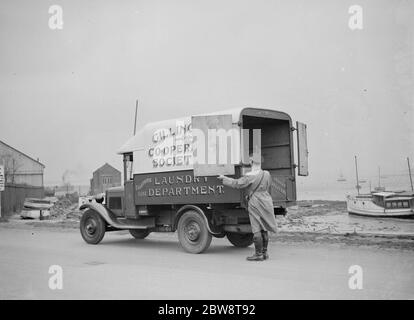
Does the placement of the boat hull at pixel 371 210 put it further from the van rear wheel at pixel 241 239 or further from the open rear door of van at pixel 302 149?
the van rear wheel at pixel 241 239

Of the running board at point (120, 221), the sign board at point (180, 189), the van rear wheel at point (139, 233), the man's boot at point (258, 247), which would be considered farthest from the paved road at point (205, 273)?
the van rear wheel at point (139, 233)

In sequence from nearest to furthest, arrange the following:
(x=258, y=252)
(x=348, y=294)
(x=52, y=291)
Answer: (x=348, y=294) → (x=52, y=291) → (x=258, y=252)

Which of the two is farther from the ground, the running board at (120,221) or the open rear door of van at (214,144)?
the open rear door of van at (214,144)

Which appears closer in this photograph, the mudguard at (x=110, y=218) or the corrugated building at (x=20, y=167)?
the mudguard at (x=110, y=218)

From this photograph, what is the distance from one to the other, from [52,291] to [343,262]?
186 inches

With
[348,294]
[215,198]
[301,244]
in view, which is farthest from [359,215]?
[348,294]

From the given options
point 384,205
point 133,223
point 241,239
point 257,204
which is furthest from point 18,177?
point 257,204

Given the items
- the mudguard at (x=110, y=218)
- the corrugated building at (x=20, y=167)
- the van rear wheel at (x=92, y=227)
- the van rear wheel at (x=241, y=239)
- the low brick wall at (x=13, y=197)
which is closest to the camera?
the van rear wheel at (x=241, y=239)

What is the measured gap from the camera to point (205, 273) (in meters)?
7.33

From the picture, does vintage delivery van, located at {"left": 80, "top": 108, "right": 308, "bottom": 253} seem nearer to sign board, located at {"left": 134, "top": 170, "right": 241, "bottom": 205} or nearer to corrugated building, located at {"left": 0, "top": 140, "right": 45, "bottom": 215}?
sign board, located at {"left": 134, "top": 170, "right": 241, "bottom": 205}

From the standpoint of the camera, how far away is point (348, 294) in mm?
5695

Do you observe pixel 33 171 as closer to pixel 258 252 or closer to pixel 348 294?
pixel 258 252

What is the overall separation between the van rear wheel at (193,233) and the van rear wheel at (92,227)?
110 inches

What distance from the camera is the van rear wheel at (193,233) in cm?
968
